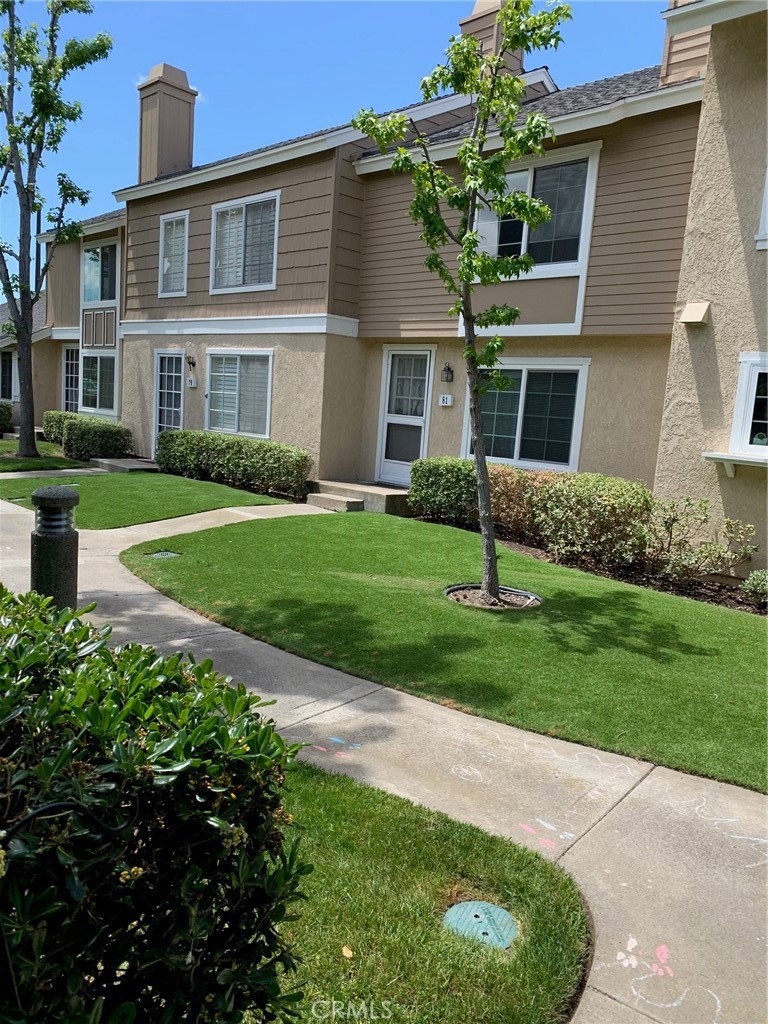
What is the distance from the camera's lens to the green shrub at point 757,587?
25.9 feet

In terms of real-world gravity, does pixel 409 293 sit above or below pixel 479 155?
below

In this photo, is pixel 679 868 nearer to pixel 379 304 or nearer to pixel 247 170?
pixel 379 304

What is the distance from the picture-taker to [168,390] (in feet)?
54.7

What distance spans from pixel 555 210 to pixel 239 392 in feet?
23.4

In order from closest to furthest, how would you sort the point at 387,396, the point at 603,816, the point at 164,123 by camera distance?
the point at 603,816
the point at 387,396
the point at 164,123

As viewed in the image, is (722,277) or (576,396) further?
(576,396)

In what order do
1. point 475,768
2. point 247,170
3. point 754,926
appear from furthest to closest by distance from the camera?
point 247,170, point 475,768, point 754,926

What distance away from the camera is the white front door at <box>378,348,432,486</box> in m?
13.0

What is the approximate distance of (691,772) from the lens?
395 centimetres

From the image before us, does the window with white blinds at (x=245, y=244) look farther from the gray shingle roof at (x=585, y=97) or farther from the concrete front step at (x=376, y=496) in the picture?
the concrete front step at (x=376, y=496)

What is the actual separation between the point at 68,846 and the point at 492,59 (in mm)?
6669

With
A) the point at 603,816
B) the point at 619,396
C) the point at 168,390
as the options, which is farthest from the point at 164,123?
the point at 603,816

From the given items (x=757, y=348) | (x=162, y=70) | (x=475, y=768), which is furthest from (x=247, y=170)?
(x=475, y=768)

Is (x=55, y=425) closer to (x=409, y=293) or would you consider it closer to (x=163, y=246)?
(x=163, y=246)
